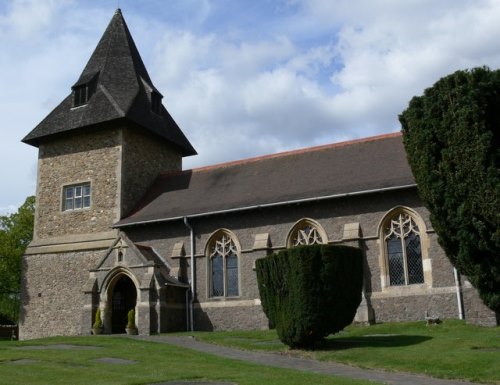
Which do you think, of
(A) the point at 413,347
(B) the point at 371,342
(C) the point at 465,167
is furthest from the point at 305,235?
(C) the point at 465,167

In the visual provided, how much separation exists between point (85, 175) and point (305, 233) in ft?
37.4

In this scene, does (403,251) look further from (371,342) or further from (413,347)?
(413,347)

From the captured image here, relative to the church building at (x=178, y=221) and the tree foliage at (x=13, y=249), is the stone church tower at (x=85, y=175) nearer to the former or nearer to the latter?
the church building at (x=178, y=221)

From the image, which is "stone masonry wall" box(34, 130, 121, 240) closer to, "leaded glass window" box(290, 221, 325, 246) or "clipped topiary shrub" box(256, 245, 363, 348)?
"leaded glass window" box(290, 221, 325, 246)

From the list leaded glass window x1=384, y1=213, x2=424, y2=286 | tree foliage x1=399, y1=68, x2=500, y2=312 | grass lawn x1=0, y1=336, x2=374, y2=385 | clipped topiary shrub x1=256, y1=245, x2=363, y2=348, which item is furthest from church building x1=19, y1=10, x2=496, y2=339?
grass lawn x1=0, y1=336, x2=374, y2=385

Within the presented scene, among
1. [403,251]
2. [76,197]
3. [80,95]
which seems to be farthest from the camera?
[80,95]

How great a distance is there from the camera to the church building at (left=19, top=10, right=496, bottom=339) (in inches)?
815

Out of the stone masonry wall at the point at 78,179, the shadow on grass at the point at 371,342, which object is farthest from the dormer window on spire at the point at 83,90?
the shadow on grass at the point at 371,342

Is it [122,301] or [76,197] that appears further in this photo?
[76,197]

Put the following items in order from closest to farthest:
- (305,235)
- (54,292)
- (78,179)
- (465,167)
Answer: (465,167), (305,235), (54,292), (78,179)

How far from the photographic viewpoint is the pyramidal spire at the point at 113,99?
27719 mm

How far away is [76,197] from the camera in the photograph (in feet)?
91.6

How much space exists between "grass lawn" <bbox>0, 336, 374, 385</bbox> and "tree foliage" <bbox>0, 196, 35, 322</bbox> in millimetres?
24583

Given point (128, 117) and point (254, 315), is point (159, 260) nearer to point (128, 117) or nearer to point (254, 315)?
point (254, 315)
